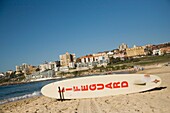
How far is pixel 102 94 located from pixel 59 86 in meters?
2.45

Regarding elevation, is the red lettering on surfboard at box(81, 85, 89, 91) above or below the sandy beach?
above

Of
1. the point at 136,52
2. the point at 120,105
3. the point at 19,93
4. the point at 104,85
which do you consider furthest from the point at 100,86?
the point at 136,52

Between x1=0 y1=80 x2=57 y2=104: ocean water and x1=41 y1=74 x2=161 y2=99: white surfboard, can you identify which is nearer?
x1=41 y1=74 x2=161 y2=99: white surfboard

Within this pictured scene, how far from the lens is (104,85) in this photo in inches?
414

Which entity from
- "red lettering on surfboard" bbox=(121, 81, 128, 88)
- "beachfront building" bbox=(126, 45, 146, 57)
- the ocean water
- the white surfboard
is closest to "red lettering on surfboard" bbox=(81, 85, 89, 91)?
the white surfboard

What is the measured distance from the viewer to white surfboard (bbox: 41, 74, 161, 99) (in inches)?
410

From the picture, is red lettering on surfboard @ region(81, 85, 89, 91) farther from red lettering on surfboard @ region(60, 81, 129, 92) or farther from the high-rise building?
the high-rise building

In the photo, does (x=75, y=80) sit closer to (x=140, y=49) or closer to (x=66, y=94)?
(x=66, y=94)

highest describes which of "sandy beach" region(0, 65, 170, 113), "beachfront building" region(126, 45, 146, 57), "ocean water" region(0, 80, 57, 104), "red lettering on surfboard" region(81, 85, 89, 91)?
"beachfront building" region(126, 45, 146, 57)

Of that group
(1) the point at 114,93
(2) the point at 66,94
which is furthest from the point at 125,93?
(2) the point at 66,94

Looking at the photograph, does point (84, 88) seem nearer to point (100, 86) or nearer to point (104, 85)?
point (100, 86)

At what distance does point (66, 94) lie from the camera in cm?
1096

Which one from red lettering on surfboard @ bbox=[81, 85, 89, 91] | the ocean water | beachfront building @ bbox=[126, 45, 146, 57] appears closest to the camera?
red lettering on surfboard @ bbox=[81, 85, 89, 91]

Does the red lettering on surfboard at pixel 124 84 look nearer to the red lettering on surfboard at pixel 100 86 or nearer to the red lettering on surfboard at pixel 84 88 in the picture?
the red lettering on surfboard at pixel 100 86
